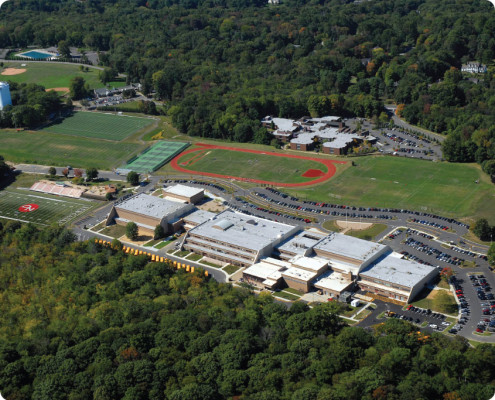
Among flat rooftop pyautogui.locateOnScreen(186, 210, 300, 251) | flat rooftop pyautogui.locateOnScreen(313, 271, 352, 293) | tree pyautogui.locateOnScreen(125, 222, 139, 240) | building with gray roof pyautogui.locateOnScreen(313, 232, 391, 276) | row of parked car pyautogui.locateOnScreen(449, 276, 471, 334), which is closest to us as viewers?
row of parked car pyautogui.locateOnScreen(449, 276, 471, 334)

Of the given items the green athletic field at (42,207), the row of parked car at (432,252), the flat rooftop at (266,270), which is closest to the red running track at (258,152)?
the green athletic field at (42,207)

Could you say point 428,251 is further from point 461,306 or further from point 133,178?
point 133,178

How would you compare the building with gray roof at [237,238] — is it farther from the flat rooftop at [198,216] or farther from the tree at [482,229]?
the tree at [482,229]

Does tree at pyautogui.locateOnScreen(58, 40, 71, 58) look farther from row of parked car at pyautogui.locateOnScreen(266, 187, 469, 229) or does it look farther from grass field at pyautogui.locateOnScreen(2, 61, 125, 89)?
row of parked car at pyautogui.locateOnScreen(266, 187, 469, 229)

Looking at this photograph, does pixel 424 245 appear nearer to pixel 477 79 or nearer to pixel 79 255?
pixel 79 255

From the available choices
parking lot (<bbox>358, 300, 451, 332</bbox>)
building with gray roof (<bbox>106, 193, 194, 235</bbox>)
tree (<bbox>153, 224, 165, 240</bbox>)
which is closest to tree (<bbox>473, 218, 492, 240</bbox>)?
parking lot (<bbox>358, 300, 451, 332</bbox>)

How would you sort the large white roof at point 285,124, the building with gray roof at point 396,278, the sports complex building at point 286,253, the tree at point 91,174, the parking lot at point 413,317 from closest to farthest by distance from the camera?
the parking lot at point 413,317 < the building with gray roof at point 396,278 < the sports complex building at point 286,253 < the tree at point 91,174 < the large white roof at point 285,124

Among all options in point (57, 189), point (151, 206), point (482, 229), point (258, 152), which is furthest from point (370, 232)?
point (57, 189)
